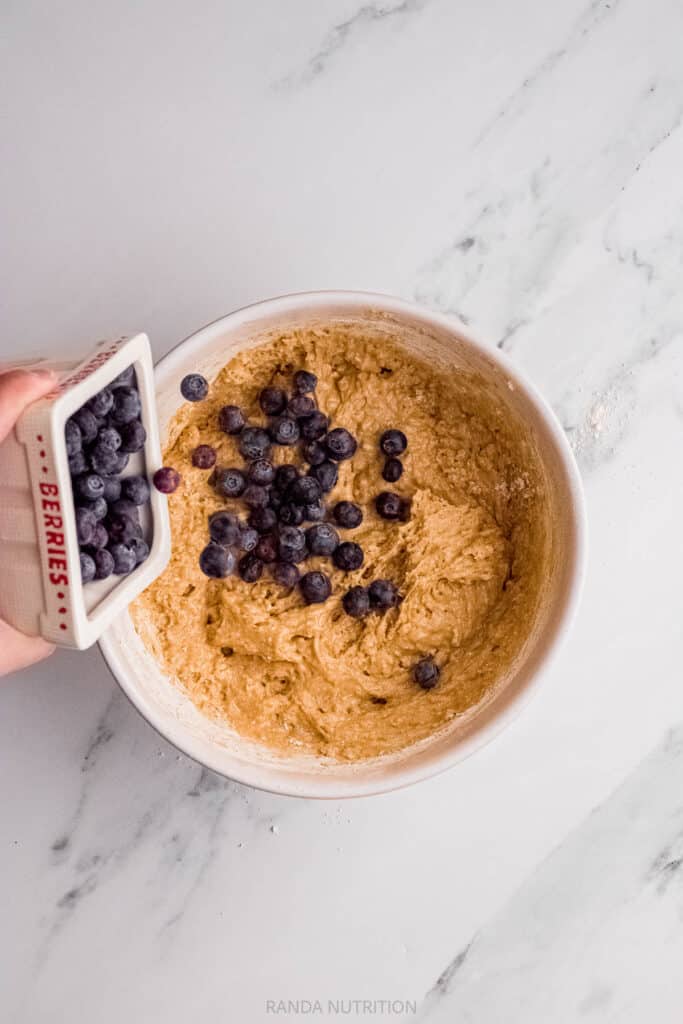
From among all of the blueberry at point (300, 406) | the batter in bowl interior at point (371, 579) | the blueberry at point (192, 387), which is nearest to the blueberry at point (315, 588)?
the batter in bowl interior at point (371, 579)

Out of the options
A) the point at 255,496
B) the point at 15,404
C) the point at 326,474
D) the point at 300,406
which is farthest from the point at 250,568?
the point at 15,404

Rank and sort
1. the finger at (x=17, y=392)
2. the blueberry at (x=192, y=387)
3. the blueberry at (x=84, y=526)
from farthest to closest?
the blueberry at (x=192, y=387) < the blueberry at (x=84, y=526) < the finger at (x=17, y=392)

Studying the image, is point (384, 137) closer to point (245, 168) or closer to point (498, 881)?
point (245, 168)

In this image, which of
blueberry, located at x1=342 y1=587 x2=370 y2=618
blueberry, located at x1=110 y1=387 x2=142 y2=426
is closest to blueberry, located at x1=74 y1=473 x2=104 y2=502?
blueberry, located at x1=110 y1=387 x2=142 y2=426

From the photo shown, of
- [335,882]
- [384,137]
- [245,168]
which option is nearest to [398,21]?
[384,137]

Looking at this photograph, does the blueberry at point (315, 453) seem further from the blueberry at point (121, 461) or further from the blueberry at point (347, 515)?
the blueberry at point (121, 461)

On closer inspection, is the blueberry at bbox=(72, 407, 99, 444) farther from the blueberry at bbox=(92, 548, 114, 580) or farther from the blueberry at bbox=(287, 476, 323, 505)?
the blueberry at bbox=(287, 476, 323, 505)
